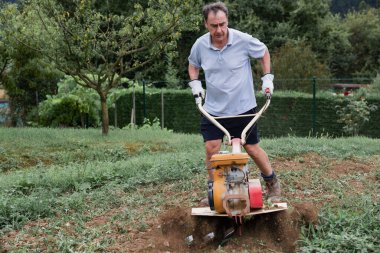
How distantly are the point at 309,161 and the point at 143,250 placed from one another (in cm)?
380

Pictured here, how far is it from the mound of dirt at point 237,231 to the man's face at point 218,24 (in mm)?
1596

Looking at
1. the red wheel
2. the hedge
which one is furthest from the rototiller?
the hedge

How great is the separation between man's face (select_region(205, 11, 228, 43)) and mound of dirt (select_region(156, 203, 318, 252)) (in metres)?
1.60

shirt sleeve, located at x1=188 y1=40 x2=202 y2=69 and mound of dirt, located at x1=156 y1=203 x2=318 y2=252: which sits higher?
shirt sleeve, located at x1=188 y1=40 x2=202 y2=69

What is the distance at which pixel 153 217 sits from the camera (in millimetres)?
5527

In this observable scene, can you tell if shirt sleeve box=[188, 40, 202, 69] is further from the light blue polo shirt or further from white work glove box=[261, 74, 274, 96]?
white work glove box=[261, 74, 274, 96]

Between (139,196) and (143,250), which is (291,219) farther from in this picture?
(139,196)

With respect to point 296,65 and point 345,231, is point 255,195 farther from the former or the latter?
point 296,65

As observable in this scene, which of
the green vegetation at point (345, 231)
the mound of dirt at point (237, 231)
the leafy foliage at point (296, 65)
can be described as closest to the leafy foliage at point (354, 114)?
the leafy foliage at point (296, 65)

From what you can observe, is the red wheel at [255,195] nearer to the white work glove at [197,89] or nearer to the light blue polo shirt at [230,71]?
the light blue polo shirt at [230,71]

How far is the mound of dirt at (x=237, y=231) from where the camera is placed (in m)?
4.88

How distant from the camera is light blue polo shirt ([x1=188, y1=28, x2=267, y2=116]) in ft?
17.1

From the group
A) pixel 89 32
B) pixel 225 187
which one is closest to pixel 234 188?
pixel 225 187

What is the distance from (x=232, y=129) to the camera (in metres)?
5.35
